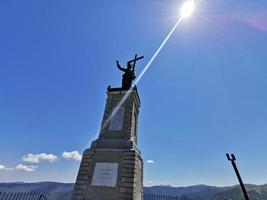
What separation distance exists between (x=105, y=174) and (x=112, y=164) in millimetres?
591

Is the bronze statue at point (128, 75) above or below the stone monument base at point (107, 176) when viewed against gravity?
above

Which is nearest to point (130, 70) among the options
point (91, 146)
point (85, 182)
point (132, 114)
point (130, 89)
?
point (130, 89)

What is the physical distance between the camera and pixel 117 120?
10492 millimetres

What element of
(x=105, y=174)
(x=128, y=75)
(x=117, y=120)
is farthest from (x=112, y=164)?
(x=128, y=75)

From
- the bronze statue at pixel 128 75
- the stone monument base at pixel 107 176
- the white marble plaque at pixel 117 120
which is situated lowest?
the stone monument base at pixel 107 176

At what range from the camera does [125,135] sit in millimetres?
9820

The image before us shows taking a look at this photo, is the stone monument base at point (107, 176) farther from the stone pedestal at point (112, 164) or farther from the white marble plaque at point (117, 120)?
the white marble plaque at point (117, 120)

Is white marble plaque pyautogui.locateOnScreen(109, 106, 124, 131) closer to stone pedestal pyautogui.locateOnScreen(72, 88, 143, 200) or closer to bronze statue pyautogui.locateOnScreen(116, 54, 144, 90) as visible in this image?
stone pedestal pyautogui.locateOnScreen(72, 88, 143, 200)

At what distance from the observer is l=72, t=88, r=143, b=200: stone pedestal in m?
7.97

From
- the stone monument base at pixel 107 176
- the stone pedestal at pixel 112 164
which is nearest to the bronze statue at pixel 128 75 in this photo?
the stone pedestal at pixel 112 164

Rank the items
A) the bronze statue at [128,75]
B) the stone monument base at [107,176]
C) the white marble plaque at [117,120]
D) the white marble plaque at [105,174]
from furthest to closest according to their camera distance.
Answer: the bronze statue at [128,75] → the white marble plaque at [117,120] → the white marble plaque at [105,174] → the stone monument base at [107,176]

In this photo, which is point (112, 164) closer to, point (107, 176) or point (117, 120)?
point (107, 176)

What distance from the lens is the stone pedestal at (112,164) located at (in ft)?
26.1

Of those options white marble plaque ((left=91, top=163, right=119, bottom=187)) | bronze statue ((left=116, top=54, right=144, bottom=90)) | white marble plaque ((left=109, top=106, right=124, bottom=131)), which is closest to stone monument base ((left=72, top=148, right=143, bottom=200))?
white marble plaque ((left=91, top=163, right=119, bottom=187))
